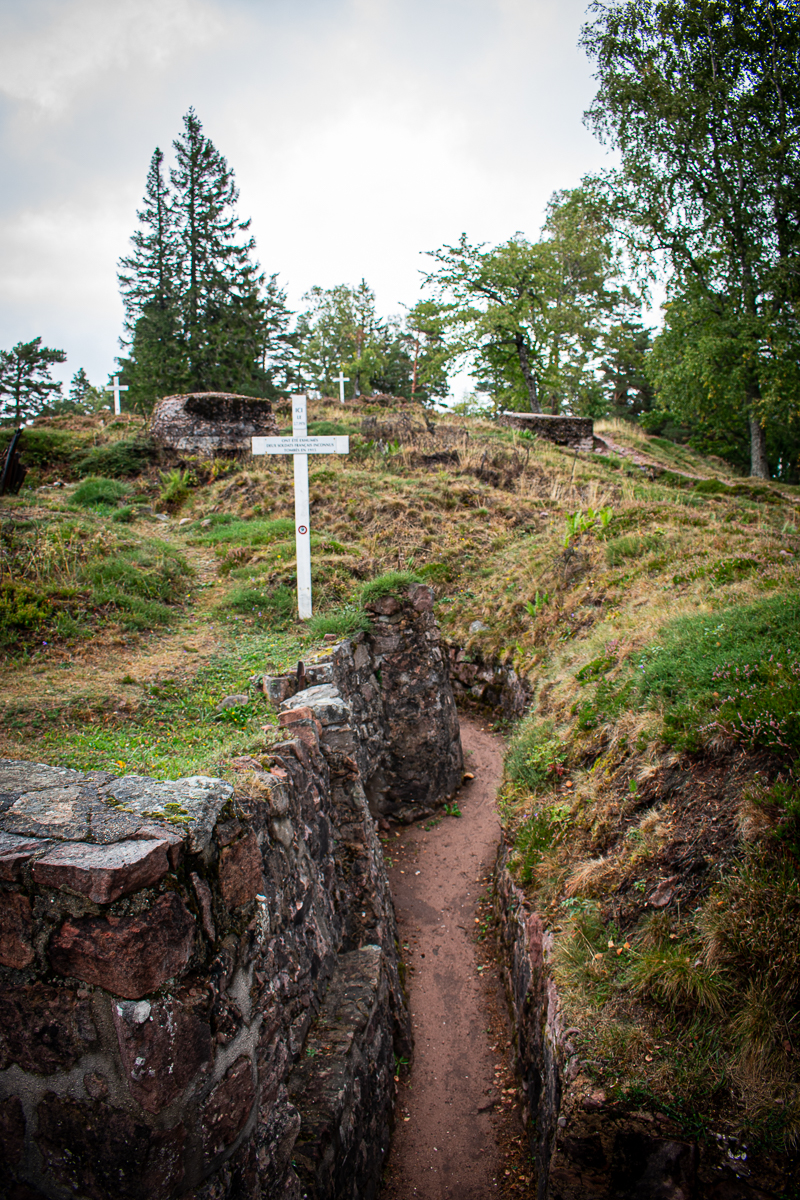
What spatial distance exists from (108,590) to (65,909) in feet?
17.1

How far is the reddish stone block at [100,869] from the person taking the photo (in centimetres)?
187

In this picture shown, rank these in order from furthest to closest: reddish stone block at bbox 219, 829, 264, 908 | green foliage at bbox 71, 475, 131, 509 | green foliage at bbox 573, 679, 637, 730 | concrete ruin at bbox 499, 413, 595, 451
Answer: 1. concrete ruin at bbox 499, 413, 595, 451
2. green foliage at bbox 71, 475, 131, 509
3. green foliage at bbox 573, 679, 637, 730
4. reddish stone block at bbox 219, 829, 264, 908

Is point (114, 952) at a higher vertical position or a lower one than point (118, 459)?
lower

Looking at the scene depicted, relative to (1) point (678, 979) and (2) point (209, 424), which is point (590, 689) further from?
(2) point (209, 424)

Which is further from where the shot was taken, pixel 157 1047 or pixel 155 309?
pixel 155 309

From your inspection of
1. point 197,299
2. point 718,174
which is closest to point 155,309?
point 197,299

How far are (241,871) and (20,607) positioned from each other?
4.43 meters

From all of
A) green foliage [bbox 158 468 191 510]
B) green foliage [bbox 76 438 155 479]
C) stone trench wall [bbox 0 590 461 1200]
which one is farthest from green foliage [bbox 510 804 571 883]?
green foliage [bbox 76 438 155 479]

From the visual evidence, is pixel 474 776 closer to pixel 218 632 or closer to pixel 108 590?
pixel 218 632

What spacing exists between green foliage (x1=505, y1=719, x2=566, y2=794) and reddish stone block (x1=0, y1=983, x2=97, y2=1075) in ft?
13.4

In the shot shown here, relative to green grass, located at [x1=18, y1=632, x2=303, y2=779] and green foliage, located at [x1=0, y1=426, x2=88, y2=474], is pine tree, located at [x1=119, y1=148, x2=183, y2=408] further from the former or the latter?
green grass, located at [x1=18, y1=632, x2=303, y2=779]

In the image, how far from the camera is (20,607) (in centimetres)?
558

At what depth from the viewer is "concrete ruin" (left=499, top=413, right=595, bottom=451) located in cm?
1914

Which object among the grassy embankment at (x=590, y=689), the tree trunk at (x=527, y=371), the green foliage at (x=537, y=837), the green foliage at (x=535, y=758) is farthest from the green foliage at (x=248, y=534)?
the tree trunk at (x=527, y=371)
